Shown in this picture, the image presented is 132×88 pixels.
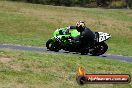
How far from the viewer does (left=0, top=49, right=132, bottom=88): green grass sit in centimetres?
1557

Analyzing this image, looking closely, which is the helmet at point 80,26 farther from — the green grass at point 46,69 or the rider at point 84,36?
the green grass at point 46,69

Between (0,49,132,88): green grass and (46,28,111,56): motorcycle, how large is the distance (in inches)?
132

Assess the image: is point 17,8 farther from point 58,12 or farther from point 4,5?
point 58,12

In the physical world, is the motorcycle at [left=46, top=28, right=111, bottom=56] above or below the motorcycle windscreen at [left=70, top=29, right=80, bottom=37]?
below

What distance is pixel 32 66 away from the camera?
17.4m

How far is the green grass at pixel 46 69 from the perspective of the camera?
15.6 meters

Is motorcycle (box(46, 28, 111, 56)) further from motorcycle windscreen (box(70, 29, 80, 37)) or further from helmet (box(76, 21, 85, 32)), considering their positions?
helmet (box(76, 21, 85, 32))

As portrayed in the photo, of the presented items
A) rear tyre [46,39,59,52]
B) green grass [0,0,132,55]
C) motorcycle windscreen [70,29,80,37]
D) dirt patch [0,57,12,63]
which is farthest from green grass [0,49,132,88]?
green grass [0,0,132,55]

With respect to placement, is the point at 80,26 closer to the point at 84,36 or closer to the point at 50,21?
the point at 84,36

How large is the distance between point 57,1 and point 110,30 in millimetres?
27241


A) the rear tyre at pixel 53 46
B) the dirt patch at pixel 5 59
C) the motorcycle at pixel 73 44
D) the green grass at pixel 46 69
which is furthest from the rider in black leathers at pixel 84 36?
the dirt patch at pixel 5 59

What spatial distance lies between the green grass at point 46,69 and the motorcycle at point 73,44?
11.0 feet

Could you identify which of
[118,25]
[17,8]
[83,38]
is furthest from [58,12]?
[83,38]

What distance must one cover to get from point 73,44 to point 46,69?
7.08 m
